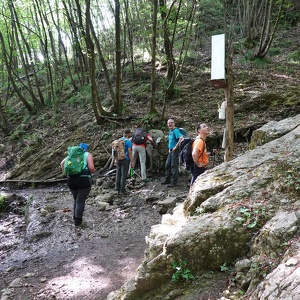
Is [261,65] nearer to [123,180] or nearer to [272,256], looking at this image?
[123,180]

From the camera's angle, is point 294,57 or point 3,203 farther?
point 294,57

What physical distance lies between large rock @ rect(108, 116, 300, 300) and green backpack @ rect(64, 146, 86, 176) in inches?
109

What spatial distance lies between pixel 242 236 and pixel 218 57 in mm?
3243

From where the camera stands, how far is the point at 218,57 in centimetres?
524

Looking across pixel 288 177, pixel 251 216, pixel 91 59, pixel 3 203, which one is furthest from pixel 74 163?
pixel 91 59

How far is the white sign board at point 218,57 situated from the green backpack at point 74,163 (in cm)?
331

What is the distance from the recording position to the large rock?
2717 millimetres

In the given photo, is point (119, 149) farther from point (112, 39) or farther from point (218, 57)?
point (112, 39)

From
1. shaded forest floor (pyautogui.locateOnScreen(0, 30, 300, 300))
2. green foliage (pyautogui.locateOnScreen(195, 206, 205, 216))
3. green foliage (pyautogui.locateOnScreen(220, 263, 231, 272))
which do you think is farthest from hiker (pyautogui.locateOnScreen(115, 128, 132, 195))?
green foliage (pyautogui.locateOnScreen(220, 263, 231, 272))

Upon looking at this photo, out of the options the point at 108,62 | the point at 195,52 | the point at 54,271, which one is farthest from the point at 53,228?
the point at 108,62

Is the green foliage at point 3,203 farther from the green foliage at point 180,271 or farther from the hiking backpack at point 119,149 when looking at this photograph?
the green foliage at point 180,271

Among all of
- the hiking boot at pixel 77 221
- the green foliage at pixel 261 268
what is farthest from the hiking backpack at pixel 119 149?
the green foliage at pixel 261 268

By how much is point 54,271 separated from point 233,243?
3530 millimetres

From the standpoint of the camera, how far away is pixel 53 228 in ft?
23.3
